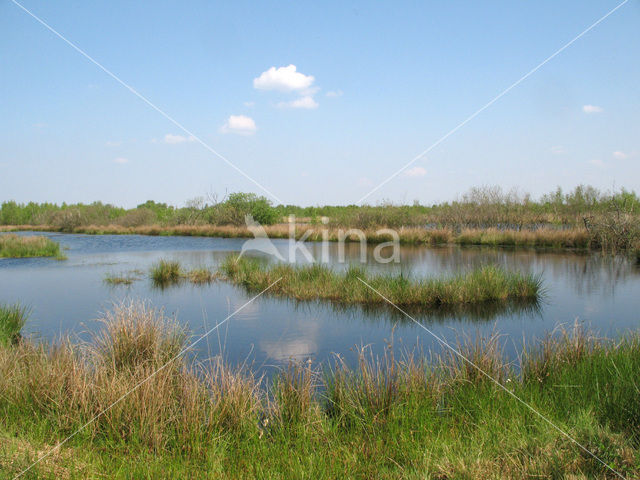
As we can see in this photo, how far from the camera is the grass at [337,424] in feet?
11.0

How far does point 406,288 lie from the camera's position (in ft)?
37.6

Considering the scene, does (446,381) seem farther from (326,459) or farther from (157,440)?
(157,440)

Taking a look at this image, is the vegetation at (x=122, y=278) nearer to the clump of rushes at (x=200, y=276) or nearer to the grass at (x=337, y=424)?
the clump of rushes at (x=200, y=276)

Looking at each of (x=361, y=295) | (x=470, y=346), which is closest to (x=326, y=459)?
(x=470, y=346)

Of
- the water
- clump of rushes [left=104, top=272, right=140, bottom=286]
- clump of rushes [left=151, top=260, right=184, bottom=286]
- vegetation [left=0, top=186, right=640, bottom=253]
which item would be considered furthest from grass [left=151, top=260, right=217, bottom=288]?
vegetation [left=0, top=186, right=640, bottom=253]

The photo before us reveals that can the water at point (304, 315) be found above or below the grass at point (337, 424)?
below

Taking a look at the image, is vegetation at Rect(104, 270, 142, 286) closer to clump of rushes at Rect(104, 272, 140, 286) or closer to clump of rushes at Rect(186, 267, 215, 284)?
clump of rushes at Rect(104, 272, 140, 286)

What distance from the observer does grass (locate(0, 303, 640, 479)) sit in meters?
3.34

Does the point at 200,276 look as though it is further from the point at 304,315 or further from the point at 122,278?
the point at 304,315

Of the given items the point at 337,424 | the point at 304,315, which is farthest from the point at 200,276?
the point at 337,424

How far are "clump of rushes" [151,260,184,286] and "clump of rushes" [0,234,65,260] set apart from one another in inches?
381

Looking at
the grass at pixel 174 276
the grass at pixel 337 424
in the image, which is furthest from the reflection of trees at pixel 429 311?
the grass at pixel 174 276

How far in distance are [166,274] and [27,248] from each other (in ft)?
41.7

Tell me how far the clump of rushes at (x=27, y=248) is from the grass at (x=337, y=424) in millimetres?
20800
